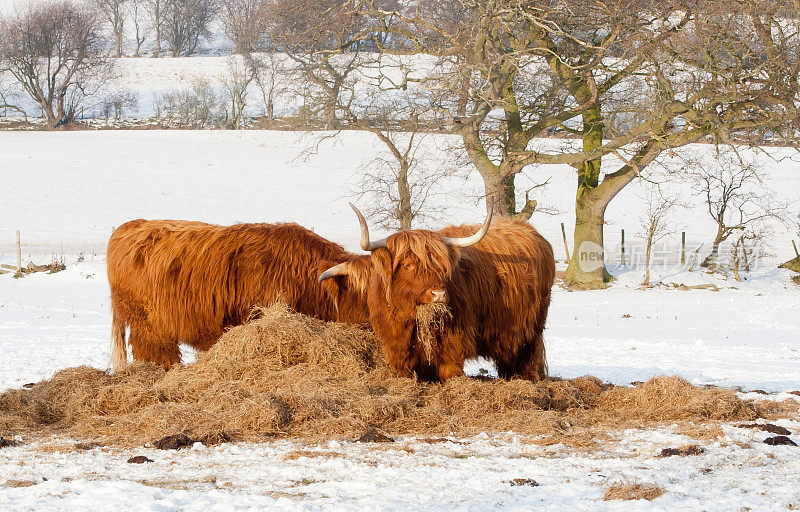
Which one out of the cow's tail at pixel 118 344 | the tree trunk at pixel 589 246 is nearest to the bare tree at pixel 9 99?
the tree trunk at pixel 589 246

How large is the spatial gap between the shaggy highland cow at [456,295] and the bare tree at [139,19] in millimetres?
78276

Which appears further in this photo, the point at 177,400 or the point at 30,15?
the point at 30,15

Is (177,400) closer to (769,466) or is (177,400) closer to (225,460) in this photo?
(225,460)

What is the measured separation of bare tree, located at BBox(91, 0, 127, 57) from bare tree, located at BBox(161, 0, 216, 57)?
4099 mm

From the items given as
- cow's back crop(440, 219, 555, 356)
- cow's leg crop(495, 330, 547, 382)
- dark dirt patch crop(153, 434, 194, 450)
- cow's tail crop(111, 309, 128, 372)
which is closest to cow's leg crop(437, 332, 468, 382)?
cow's back crop(440, 219, 555, 356)

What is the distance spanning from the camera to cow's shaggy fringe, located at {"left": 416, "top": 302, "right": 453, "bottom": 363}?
6.07 meters

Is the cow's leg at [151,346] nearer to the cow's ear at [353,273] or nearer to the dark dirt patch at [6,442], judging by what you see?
the cow's ear at [353,273]

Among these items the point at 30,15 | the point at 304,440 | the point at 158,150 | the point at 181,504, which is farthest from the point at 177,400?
the point at 30,15

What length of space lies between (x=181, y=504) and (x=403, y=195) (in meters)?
21.4

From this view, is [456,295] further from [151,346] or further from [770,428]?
[151,346]

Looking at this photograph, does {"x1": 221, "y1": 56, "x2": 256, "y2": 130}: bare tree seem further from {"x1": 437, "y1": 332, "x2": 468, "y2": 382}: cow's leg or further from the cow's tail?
{"x1": 437, "y1": 332, "x2": 468, "y2": 382}: cow's leg

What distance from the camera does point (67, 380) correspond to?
6316 millimetres

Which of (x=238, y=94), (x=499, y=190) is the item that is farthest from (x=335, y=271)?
(x=238, y=94)

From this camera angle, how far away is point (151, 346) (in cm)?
693
